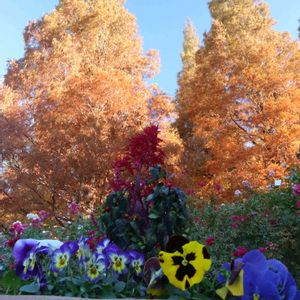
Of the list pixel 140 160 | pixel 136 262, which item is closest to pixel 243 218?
pixel 140 160

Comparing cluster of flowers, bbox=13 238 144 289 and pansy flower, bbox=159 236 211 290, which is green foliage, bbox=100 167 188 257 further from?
pansy flower, bbox=159 236 211 290

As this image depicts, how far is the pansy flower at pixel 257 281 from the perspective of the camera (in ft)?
4.17

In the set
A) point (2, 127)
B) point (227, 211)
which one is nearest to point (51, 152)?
point (2, 127)

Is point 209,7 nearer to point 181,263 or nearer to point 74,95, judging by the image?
point 74,95

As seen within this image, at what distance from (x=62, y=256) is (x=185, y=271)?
530mm

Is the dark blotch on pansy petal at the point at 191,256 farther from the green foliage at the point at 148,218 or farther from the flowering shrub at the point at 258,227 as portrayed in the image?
the flowering shrub at the point at 258,227

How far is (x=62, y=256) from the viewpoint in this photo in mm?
1629

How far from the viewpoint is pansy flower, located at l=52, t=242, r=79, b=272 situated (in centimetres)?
159

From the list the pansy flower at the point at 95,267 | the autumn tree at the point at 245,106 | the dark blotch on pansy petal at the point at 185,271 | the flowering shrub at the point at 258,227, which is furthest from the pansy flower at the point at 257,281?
Result: the autumn tree at the point at 245,106

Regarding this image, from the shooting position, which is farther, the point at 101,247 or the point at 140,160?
the point at 140,160

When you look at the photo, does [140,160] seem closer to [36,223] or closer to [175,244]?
[175,244]

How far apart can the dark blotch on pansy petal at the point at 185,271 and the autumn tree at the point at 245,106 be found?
779 centimetres

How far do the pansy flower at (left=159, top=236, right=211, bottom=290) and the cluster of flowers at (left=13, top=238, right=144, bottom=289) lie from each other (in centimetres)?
30

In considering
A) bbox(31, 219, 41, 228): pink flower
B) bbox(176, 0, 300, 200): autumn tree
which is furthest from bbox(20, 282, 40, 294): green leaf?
bbox(176, 0, 300, 200): autumn tree
